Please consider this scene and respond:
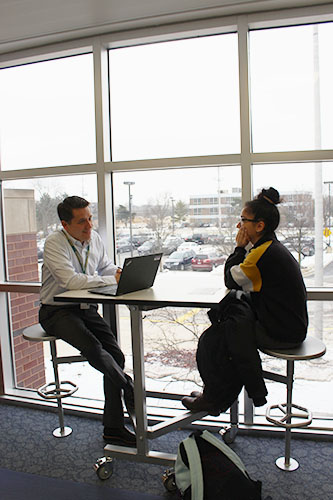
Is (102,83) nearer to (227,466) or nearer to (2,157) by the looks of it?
(2,157)

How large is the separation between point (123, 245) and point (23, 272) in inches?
36.3

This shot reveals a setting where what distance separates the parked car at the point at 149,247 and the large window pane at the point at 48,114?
72 centimetres

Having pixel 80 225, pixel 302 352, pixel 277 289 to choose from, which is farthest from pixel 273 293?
pixel 80 225

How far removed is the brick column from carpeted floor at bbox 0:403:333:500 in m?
0.49

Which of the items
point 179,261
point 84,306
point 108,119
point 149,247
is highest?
point 108,119

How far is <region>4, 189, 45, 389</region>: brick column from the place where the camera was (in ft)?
10.8

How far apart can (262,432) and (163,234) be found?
58.0 inches

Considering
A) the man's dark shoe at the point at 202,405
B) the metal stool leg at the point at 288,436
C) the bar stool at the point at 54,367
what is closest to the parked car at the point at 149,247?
the bar stool at the point at 54,367

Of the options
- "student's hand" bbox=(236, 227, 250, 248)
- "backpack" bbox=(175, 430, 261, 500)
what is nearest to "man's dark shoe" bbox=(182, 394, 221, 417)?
"backpack" bbox=(175, 430, 261, 500)

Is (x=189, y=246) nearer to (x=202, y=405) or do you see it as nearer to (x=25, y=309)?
(x=202, y=405)

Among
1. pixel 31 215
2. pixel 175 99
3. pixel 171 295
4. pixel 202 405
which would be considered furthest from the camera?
pixel 31 215

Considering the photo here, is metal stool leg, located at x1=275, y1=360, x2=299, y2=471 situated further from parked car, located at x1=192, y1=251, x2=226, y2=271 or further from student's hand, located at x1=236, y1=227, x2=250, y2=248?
parked car, located at x1=192, y1=251, x2=226, y2=271

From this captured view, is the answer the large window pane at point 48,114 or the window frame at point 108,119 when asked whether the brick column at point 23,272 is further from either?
the large window pane at point 48,114

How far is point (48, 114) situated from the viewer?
315 centimetres
